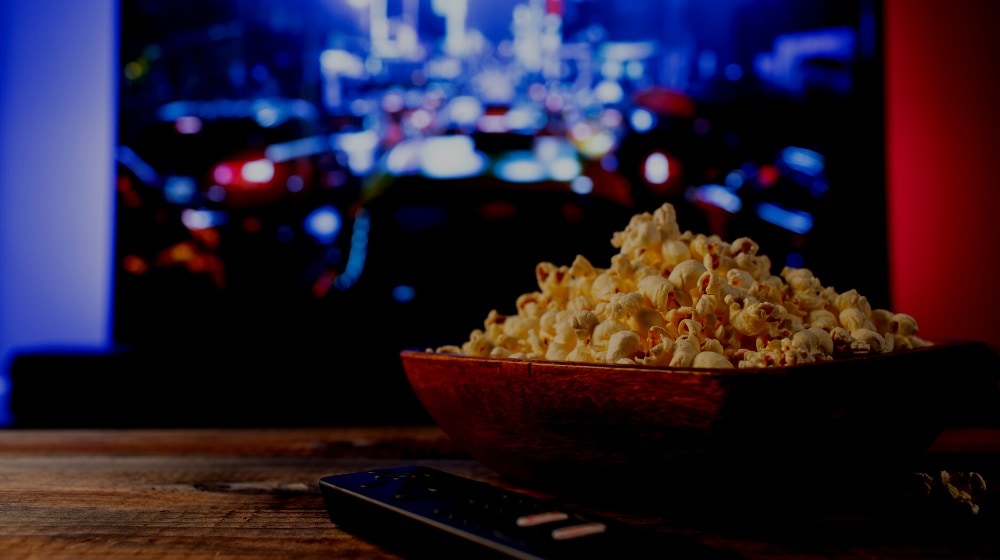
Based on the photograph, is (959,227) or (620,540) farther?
(959,227)

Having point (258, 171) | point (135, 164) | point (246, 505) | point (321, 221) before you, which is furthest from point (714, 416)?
point (135, 164)

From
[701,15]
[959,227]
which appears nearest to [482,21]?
[701,15]

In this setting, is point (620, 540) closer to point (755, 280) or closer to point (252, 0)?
point (755, 280)

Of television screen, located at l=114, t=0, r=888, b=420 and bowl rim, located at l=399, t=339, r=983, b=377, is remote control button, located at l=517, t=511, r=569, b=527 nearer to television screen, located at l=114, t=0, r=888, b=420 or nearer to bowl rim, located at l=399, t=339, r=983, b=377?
bowl rim, located at l=399, t=339, r=983, b=377

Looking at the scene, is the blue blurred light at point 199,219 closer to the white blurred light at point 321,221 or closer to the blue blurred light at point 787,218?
the white blurred light at point 321,221

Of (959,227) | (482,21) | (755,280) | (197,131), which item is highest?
(482,21)

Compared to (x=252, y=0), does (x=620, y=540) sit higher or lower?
lower

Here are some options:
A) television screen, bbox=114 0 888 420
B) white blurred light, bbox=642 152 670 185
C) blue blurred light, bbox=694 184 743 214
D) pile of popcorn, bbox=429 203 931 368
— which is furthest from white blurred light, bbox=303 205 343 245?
pile of popcorn, bbox=429 203 931 368

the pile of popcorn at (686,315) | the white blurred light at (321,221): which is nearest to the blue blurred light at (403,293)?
the white blurred light at (321,221)
